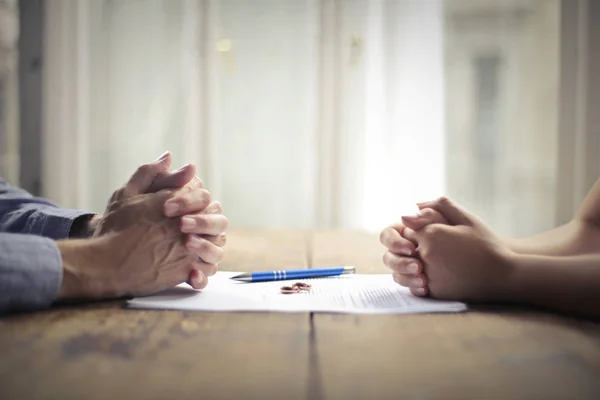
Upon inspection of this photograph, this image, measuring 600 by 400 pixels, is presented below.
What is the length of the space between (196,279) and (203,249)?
42mm

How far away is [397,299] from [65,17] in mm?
2669

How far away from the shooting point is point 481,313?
2.06 feet

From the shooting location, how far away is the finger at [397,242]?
74 centimetres

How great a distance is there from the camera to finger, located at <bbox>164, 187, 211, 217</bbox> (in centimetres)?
74

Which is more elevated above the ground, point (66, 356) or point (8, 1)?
point (8, 1)

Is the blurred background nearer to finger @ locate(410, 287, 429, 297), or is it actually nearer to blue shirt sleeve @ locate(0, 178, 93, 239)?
blue shirt sleeve @ locate(0, 178, 93, 239)

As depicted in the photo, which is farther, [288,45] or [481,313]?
[288,45]

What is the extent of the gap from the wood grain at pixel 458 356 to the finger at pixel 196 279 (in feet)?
0.70

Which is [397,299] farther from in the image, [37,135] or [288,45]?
[37,135]

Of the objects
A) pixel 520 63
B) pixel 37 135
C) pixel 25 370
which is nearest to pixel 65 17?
pixel 37 135

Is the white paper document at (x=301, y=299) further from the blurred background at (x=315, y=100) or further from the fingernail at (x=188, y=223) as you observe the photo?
the blurred background at (x=315, y=100)

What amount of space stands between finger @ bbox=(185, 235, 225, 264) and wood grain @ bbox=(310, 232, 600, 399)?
0.22 meters

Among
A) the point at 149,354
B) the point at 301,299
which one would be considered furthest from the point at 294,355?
the point at 301,299

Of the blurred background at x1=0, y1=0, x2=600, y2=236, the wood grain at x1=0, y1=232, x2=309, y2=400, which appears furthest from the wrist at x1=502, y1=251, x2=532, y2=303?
the blurred background at x1=0, y1=0, x2=600, y2=236
